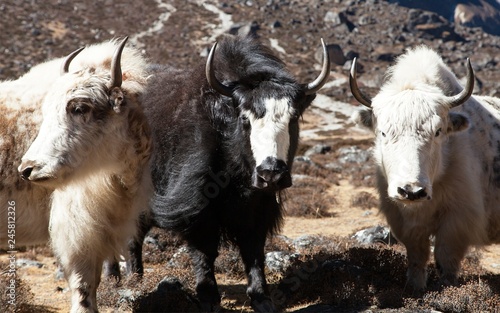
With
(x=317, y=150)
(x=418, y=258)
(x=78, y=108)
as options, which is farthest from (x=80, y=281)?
(x=317, y=150)

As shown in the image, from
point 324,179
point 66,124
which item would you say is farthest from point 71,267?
point 324,179

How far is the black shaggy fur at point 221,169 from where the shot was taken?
4375 mm

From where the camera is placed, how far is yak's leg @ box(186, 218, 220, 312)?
4.59 metres

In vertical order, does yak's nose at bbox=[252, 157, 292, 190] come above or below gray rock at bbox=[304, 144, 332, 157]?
above

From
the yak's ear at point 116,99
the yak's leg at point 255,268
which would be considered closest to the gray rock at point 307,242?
the yak's leg at point 255,268

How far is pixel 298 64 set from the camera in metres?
50.8

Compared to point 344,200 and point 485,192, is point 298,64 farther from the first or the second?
point 485,192

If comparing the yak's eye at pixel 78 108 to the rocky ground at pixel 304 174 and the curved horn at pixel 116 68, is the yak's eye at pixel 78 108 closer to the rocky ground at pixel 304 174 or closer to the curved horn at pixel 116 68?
the curved horn at pixel 116 68

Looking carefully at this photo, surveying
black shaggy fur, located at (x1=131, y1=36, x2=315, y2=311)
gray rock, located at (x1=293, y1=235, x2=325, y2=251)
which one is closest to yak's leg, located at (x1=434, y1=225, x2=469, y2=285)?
black shaggy fur, located at (x1=131, y1=36, x2=315, y2=311)

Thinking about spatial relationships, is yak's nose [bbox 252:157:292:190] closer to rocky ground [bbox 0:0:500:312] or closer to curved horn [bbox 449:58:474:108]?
rocky ground [bbox 0:0:500:312]

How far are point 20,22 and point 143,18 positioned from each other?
1396cm

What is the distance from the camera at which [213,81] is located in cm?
435

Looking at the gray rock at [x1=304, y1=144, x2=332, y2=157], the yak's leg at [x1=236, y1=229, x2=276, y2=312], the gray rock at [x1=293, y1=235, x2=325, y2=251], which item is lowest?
the gray rock at [x1=304, y1=144, x2=332, y2=157]

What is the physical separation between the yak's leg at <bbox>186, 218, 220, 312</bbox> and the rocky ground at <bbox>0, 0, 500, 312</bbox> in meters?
0.20
